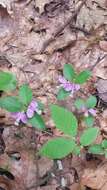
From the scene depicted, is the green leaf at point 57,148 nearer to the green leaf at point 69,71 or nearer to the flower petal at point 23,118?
the flower petal at point 23,118

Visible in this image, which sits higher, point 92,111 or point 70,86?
point 70,86

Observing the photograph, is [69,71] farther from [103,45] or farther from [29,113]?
[103,45]

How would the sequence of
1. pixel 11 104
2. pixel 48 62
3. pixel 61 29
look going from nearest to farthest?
pixel 11 104, pixel 48 62, pixel 61 29

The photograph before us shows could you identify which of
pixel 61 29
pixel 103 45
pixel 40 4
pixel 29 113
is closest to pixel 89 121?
pixel 29 113

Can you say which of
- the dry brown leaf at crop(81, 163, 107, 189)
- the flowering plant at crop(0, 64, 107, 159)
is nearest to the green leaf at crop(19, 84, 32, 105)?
the flowering plant at crop(0, 64, 107, 159)

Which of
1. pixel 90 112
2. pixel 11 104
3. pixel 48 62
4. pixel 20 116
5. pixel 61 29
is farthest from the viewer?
pixel 61 29

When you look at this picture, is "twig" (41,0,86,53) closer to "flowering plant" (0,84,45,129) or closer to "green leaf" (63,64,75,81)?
"green leaf" (63,64,75,81)

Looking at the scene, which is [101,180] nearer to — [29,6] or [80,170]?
[80,170]
